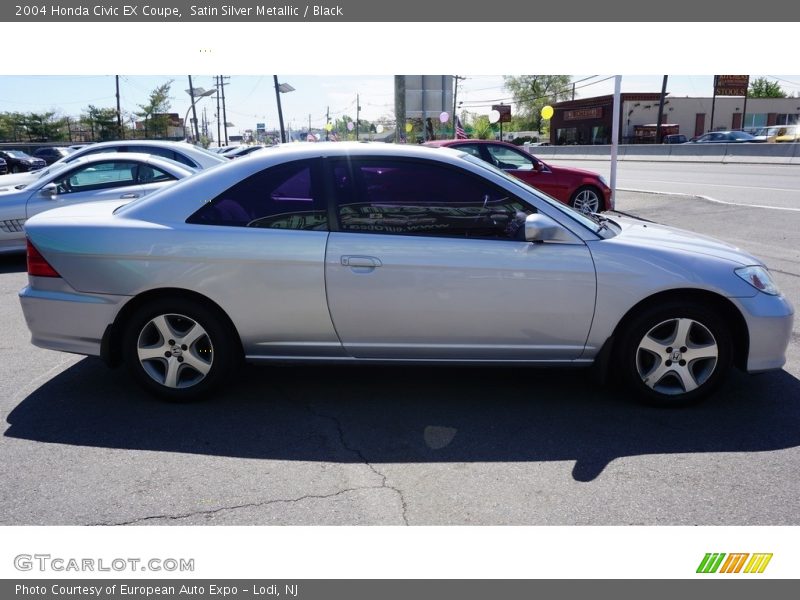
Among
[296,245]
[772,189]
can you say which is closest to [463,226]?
[296,245]

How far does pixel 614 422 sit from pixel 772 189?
51.0ft

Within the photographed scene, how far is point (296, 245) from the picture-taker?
4129 mm

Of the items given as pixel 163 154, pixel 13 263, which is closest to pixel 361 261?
pixel 13 263

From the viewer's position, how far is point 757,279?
424cm

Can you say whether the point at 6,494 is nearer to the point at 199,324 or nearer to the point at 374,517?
the point at 199,324

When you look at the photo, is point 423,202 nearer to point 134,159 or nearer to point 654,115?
point 134,159

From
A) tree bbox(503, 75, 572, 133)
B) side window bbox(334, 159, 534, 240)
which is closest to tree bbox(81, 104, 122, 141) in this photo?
side window bbox(334, 159, 534, 240)

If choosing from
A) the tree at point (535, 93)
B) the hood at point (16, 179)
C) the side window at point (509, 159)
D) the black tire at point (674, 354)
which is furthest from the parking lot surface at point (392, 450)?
the tree at point (535, 93)

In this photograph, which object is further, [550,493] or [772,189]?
[772,189]

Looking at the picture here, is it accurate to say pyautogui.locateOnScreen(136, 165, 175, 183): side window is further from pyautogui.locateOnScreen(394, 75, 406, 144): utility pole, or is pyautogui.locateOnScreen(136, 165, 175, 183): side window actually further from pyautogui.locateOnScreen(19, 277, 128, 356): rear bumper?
pyautogui.locateOnScreen(394, 75, 406, 144): utility pole

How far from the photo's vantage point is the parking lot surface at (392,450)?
3.20 metres

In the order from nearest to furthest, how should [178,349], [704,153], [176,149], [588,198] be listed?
1. [178,349]
2. [176,149]
3. [588,198]
4. [704,153]

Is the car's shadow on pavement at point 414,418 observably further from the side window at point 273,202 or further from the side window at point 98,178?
the side window at point 98,178

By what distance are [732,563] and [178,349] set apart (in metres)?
3.23
